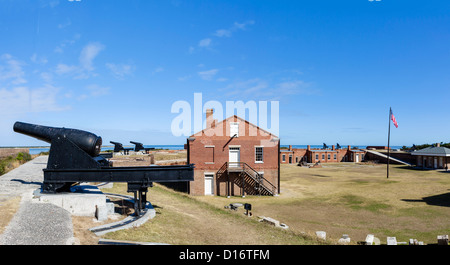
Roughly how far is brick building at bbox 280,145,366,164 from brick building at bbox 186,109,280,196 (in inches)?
1378

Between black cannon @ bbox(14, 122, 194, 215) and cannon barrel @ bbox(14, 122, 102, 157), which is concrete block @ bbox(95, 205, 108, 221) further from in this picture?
cannon barrel @ bbox(14, 122, 102, 157)

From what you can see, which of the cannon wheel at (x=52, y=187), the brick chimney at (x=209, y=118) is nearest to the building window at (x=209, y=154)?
the brick chimney at (x=209, y=118)

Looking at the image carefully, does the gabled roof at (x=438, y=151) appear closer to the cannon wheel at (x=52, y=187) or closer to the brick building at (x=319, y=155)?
the brick building at (x=319, y=155)

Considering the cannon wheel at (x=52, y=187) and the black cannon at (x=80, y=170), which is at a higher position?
the black cannon at (x=80, y=170)

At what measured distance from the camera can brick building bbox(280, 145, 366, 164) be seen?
60281mm

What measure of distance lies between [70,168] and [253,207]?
40.1ft

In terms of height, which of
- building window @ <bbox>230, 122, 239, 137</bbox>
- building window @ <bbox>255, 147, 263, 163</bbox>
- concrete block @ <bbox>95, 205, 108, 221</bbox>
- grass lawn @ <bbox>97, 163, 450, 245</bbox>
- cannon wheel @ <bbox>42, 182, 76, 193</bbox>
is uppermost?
building window @ <bbox>230, 122, 239, 137</bbox>

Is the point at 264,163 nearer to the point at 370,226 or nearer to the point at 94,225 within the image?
the point at 370,226

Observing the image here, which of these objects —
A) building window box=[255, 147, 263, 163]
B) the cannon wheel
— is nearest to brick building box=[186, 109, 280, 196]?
building window box=[255, 147, 263, 163]

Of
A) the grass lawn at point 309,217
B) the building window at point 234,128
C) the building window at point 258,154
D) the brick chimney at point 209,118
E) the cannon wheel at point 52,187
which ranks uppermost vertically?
the brick chimney at point 209,118

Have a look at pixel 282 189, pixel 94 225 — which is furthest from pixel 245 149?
pixel 94 225

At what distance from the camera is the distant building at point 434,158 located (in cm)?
4403

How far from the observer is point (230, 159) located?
2548 cm

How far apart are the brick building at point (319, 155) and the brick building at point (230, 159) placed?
3501 centimetres
